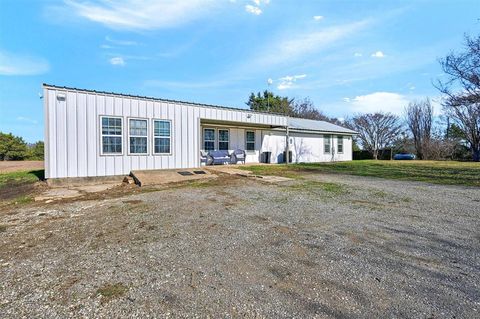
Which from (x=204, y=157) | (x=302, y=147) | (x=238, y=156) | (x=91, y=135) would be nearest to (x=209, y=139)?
(x=204, y=157)

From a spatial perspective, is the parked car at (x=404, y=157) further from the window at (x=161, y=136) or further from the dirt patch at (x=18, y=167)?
the dirt patch at (x=18, y=167)

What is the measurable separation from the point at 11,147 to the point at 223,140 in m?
22.3

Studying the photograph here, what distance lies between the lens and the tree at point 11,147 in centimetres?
2438

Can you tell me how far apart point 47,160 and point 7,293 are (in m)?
7.86

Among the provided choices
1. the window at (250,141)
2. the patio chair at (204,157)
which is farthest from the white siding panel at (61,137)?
the window at (250,141)

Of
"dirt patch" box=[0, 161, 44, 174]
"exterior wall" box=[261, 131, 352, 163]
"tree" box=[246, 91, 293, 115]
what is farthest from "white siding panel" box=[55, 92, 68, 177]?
"tree" box=[246, 91, 293, 115]

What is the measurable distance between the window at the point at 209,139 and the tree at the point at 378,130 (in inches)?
974

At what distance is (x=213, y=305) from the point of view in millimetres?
2203

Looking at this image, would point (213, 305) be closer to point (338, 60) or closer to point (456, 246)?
point (456, 246)

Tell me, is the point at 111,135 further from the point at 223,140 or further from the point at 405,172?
the point at 405,172

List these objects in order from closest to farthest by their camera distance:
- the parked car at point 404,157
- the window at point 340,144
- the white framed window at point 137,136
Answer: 1. the white framed window at point 137,136
2. the window at point 340,144
3. the parked car at point 404,157

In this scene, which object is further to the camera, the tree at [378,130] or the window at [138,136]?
the tree at [378,130]

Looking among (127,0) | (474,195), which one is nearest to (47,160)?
(127,0)

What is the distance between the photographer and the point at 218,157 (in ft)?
49.2
